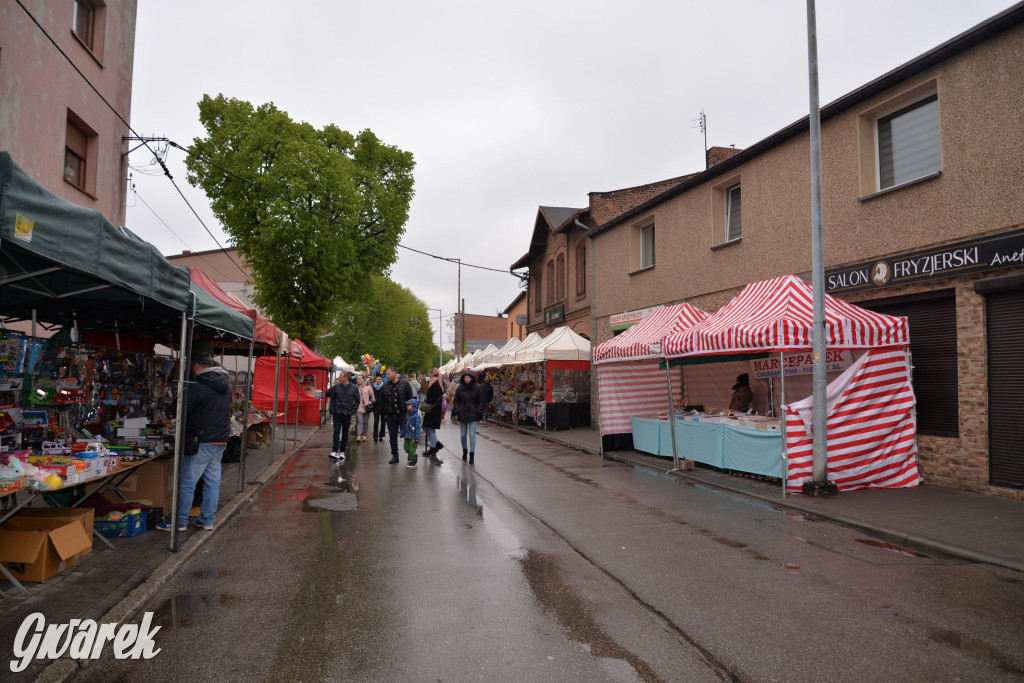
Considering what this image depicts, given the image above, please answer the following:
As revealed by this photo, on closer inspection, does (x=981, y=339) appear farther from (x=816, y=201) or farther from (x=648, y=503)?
(x=648, y=503)

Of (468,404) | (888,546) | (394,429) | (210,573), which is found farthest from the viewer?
(394,429)

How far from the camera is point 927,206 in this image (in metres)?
10.1

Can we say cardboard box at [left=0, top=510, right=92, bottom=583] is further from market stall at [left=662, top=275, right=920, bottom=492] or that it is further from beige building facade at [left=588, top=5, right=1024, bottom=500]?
beige building facade at [left=588, top=5, right=1024, bottom=500]

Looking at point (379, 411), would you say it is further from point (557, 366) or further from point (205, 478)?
point (205, 478)

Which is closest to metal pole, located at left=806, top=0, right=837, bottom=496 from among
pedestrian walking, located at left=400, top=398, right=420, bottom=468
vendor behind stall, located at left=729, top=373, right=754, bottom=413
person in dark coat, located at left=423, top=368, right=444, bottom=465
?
vendor behind stall, located at left=729, top=373, right=754, bottom=413

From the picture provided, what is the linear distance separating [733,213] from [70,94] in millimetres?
13941

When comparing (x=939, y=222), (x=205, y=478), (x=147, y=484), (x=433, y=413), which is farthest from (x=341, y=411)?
(x=939, y=222)

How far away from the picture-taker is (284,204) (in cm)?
2500

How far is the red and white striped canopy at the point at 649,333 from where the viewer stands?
42.5 ft

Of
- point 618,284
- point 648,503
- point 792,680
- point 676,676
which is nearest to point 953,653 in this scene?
point 792,680

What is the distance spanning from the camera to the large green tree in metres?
25.1

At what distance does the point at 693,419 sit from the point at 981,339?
479cm

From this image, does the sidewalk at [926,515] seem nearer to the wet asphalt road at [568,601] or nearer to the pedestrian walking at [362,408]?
the wet asphalt road at [568,601]

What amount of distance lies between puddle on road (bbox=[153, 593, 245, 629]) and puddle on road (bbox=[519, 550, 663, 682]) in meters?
2.28
